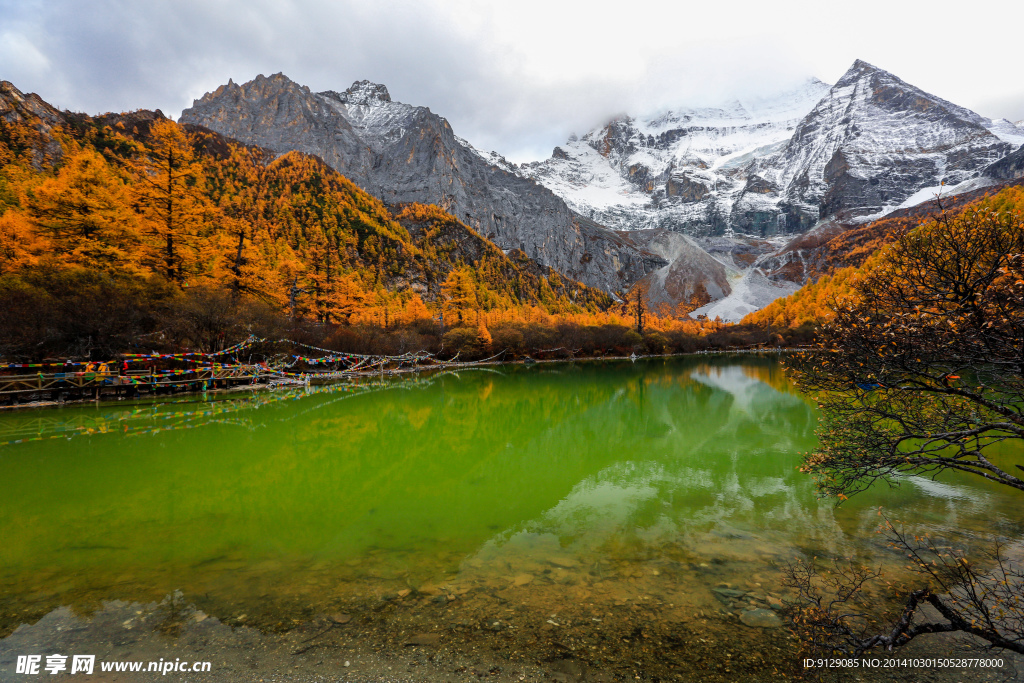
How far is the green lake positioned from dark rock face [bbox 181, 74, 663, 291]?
113375 millimetres

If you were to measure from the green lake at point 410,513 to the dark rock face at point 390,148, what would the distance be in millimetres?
113375

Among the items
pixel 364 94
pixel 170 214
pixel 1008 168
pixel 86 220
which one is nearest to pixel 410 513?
pixel 86 220

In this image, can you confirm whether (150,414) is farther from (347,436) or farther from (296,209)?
(296,209)

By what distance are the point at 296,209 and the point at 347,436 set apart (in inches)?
2908

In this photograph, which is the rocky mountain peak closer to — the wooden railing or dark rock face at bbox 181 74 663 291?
dark rock face at bbox 181 74 663 291

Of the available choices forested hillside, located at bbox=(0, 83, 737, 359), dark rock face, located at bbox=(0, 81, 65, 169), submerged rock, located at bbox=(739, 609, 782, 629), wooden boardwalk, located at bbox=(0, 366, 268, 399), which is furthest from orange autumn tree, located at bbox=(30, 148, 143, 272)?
submerged rock, located at bbox=(739, 609, 782, 629)

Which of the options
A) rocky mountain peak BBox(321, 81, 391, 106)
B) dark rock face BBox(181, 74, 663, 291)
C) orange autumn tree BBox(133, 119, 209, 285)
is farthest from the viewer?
rocky mountain peak BBox(321, 81, 391, 106)

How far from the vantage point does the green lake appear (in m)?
5.15

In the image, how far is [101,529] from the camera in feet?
22.1

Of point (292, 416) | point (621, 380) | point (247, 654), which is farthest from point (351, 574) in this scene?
point (621, 380)

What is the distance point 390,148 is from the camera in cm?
12756

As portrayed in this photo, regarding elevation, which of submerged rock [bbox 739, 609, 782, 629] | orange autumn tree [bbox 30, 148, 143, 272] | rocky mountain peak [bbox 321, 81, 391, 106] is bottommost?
submerged rock [bbox 739, 609, 782, 629]

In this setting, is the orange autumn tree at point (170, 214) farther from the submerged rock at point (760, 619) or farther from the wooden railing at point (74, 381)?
the submerged rock at point (760, 619)

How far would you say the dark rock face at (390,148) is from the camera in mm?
114750
